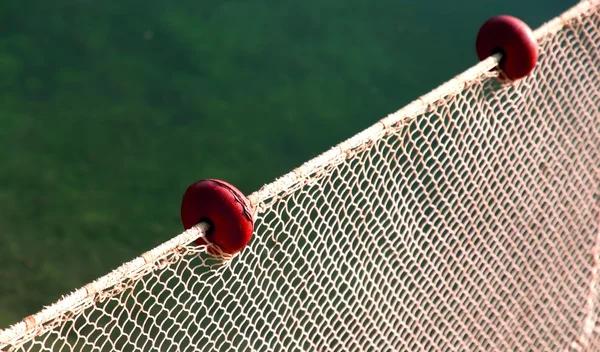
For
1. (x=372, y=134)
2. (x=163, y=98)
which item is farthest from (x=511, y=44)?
(x=163, y=98)

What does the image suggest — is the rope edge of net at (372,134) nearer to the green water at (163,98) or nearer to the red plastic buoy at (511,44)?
the red plastic buoy at (511,44)

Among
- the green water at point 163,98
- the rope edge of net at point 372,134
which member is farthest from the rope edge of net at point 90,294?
the green water at point 163,98

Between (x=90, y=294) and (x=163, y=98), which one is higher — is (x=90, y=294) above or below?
below

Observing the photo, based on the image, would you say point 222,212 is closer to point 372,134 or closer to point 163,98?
point 372,134

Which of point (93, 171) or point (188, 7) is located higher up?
point (188, 7)

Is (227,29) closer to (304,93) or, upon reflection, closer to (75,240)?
(304,93)

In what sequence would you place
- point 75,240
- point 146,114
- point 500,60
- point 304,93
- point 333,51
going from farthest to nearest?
1. point 333,51
2. point 304,93
3. point 146,114
4. point 75,240
5. point 500,60

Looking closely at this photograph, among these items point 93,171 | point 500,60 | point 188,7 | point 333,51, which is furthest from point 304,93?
point 500,60
